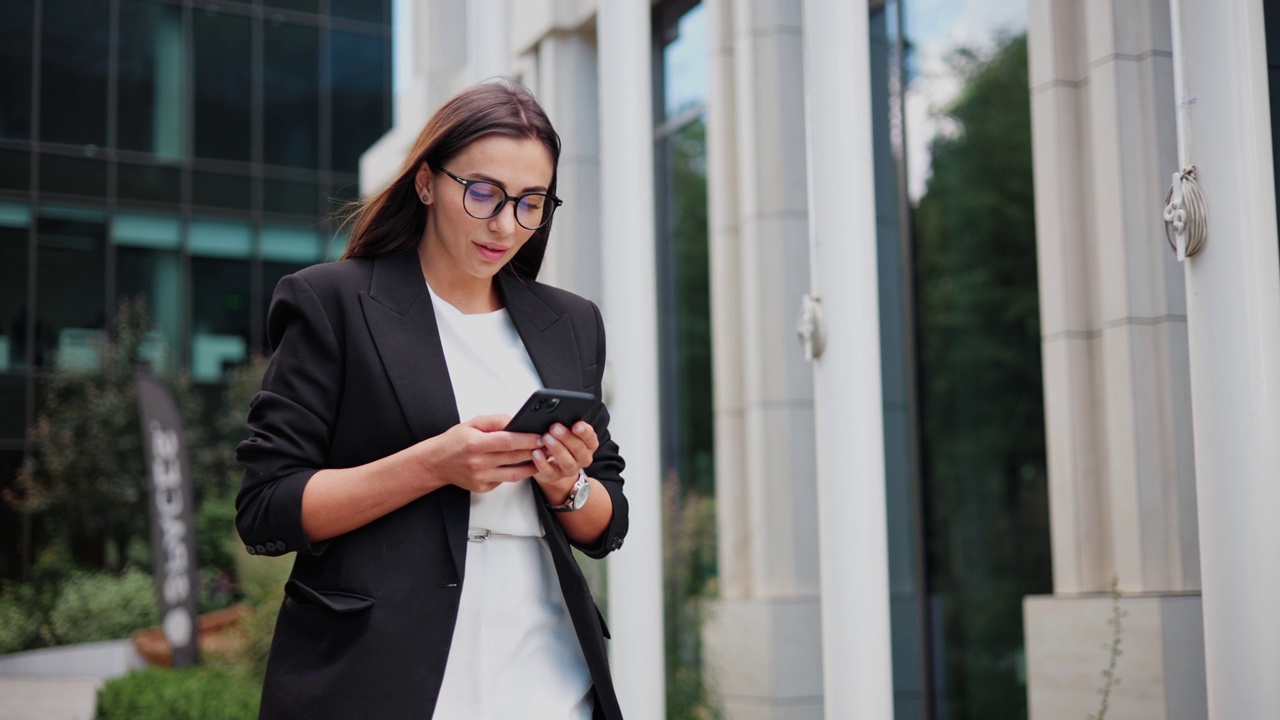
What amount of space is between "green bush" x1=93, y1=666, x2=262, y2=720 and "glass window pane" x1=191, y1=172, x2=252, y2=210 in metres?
14.9

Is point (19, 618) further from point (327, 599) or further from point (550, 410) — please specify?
point (550, 410)

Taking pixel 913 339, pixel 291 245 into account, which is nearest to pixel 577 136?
pixel 913 339

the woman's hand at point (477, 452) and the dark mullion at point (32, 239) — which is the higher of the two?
the dark mullion at point (32, 239)

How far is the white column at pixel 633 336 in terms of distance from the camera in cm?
430

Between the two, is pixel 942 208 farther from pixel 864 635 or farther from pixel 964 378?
pixel 864 635

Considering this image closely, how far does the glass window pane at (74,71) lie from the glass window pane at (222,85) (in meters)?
1.62

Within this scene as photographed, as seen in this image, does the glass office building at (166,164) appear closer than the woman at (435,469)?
No

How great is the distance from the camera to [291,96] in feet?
82.2

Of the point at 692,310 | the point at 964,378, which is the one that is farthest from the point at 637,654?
the point at 692,310

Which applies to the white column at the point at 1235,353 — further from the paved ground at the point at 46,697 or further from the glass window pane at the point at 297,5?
the glass window pane at the point at 297,5

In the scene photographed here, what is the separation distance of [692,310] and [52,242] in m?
16.2

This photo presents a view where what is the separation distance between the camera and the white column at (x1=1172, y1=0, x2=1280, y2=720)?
114 inches

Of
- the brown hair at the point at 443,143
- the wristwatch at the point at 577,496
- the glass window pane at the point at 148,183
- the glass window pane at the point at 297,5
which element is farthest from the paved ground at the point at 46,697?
the glass window pane at the point at 297,5

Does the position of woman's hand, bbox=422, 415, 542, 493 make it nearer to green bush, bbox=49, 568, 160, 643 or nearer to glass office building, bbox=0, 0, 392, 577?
green bush, bbox=49, 568, 160, 643
